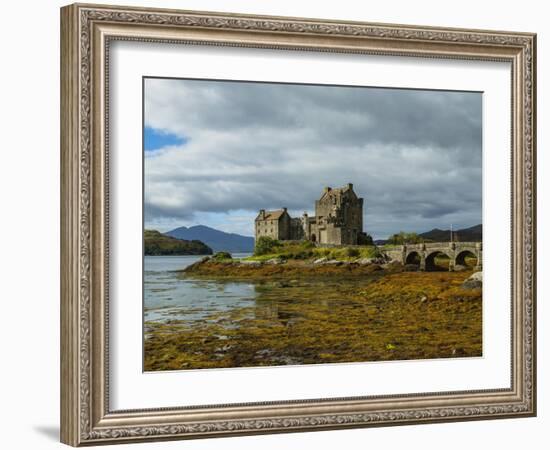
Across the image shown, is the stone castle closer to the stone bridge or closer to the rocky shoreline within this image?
the rocky shoreline

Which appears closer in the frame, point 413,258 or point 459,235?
point 413,258

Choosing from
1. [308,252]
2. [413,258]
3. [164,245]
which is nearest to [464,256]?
[413,258]

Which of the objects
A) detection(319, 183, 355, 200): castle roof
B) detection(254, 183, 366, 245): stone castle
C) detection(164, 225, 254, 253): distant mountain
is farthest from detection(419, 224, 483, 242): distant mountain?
detection(164, 225, 254, 253): distant mountain

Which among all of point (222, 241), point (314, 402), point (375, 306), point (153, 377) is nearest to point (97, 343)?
point (153, 377)

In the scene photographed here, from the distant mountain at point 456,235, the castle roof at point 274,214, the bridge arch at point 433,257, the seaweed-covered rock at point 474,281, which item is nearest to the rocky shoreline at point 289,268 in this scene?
the bridge arch at point 433,257

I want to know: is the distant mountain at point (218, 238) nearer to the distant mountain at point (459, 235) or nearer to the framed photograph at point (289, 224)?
the framed photograph at point (289, 224)

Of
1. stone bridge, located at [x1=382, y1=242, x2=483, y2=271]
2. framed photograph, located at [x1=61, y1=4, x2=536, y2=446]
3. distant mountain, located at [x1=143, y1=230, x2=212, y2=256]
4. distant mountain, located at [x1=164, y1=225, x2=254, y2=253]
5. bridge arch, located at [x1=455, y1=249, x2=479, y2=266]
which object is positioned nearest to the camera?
framed photograph, located at [x1=61, y1=4, x2=536, y2=446]

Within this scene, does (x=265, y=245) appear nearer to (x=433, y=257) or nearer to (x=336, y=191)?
(x=336, y=191)
